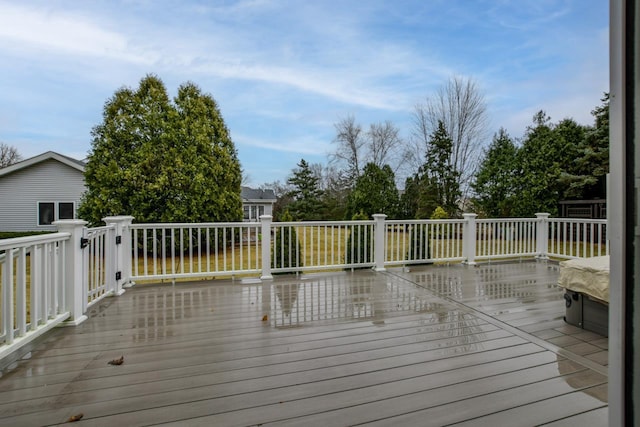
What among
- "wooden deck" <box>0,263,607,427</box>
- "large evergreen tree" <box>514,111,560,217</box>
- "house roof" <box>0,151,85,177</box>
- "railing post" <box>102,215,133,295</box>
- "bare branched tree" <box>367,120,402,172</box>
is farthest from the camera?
"bare branched tree" <box>367,120,402,172</box>

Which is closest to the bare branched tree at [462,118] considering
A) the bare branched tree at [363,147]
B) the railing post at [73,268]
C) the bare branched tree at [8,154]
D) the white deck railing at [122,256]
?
the bare branched tree at [363,147]

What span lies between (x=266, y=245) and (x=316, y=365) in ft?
9.93

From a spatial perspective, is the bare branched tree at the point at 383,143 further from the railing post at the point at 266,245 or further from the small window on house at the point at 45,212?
the small window on house at the point at 45,212

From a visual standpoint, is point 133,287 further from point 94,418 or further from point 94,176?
point 94,176

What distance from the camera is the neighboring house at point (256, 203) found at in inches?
756

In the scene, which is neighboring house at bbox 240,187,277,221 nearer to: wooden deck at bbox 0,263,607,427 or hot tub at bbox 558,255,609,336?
wooden deck at bbox 0,263,607,427

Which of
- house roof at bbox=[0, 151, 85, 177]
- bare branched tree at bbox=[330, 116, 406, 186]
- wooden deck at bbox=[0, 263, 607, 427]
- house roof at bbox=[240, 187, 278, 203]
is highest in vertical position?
bare branched tree at bbox=[330, 116, 406, 186]

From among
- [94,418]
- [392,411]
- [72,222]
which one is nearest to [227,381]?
[94,418]

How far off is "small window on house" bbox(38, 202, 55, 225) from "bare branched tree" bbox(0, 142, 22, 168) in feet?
38.4

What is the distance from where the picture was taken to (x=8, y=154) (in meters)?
20.5

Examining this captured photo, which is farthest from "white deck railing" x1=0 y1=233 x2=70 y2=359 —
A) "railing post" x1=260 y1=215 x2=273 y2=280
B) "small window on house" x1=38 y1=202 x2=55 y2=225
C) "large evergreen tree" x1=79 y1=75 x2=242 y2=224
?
"small window on house" x1=38 y1=202 x2=55 y2=225

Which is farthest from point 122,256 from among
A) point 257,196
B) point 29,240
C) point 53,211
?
point 257,196

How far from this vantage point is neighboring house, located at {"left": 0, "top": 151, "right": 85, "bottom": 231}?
12.3 m

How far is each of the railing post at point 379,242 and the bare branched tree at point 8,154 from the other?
80.4ft
